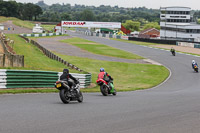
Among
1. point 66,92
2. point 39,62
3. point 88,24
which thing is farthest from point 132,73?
point 88,24

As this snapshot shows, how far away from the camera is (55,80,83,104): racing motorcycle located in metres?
13.2

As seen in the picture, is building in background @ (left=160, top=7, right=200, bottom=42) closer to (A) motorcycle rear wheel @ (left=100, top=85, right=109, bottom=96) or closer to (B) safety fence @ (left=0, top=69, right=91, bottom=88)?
(B) safety fence @ (left=0, top=69, right=91, bottom=88)

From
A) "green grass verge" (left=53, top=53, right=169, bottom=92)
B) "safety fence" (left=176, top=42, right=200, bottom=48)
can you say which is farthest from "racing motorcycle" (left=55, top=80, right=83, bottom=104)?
"safety fence" (left=176, top=42, right=200, bottom=48)

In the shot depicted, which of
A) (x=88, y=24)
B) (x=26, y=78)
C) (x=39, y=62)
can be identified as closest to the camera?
(x=26, y=78)

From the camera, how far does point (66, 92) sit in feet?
44.5

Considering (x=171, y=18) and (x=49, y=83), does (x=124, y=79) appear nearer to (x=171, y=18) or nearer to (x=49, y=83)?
(x=49, y=83)

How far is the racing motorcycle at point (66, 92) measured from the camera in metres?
13.2

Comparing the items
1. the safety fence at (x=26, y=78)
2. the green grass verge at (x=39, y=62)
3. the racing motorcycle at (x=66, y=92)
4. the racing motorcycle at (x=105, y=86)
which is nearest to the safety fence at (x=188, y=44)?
the green grass verge at (x=39, y=62)

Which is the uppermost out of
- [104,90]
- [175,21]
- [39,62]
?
[175,21]

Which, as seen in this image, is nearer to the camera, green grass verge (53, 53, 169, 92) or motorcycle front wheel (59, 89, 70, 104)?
motorcycle front wheel (59, 89, 70, 104)

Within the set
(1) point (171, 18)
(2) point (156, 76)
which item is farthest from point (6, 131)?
(1) point (171, 18)

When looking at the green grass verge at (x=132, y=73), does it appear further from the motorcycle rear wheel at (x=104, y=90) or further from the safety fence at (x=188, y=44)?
the safety fence at (x=188, y=44)

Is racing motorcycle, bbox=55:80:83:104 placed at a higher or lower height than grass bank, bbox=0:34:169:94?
higher

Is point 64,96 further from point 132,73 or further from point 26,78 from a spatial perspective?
point 132,73
